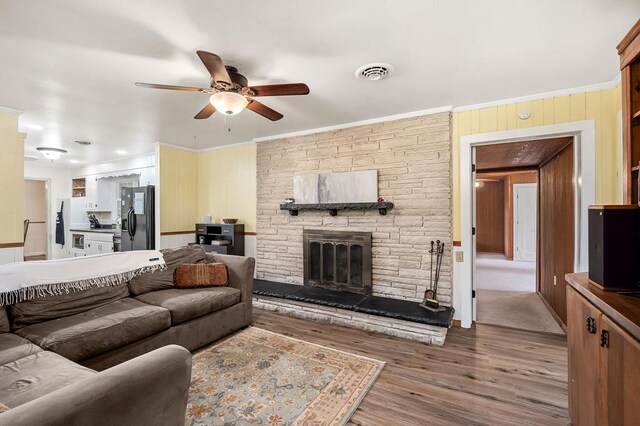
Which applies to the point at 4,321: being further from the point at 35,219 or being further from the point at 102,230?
the point at 35,219

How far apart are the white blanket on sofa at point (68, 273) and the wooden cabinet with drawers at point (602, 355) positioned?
3.39 metres

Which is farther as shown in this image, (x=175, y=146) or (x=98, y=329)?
(x=175, y=146)

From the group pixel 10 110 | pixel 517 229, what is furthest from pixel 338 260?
pixel 517 229

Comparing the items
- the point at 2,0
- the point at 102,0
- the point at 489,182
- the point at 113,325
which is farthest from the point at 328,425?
the point at 489,182

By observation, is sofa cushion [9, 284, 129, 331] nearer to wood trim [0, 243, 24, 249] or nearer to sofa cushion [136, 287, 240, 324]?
sofa cushion [136, 287, 240, 324]

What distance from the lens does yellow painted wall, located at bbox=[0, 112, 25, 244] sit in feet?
10.9

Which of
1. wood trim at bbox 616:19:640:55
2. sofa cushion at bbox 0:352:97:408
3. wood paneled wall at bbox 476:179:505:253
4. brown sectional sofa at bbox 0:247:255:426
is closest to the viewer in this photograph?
brown sectional sofa at bbox 0:247:255:426

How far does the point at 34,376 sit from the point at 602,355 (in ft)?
8.81

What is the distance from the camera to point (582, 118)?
2836 millimetres

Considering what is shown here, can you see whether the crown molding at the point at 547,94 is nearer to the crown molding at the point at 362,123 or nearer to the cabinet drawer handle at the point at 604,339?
the crown molding at the point at 362,123

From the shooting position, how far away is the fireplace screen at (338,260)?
385 cm

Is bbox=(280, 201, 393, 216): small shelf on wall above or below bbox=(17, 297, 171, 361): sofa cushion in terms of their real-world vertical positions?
above

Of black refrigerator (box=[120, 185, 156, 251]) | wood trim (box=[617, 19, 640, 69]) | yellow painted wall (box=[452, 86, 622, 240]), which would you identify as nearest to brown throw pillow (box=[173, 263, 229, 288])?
black refrigerator (box=[120, 185, 156, 251])

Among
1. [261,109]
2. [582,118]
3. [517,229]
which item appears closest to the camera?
[261,109]
